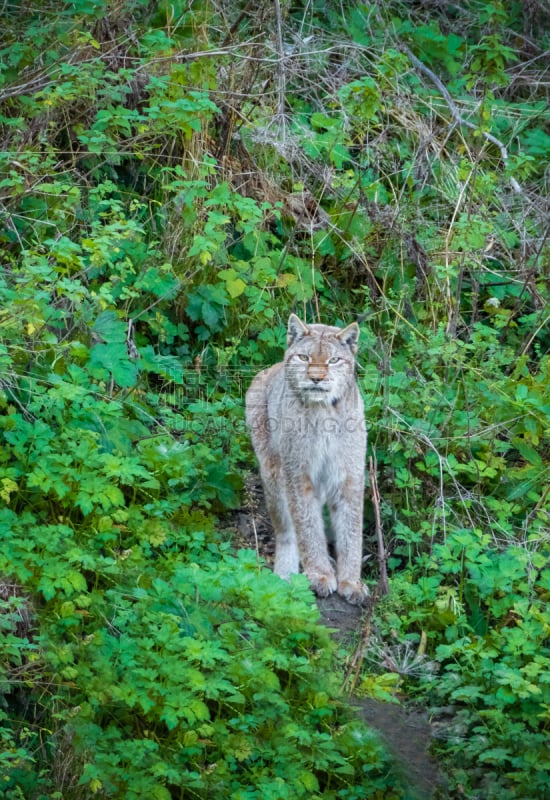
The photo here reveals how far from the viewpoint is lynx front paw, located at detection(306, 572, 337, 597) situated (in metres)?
6.17

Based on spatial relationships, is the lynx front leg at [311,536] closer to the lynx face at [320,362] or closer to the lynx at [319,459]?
the lynx at [319,459]

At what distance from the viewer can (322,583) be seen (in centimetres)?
620

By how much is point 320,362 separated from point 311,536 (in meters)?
1.01

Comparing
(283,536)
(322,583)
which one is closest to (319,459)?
(283,536)

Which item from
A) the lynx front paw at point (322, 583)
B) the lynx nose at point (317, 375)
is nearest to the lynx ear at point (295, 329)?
the lynx nose at point (317, 375)

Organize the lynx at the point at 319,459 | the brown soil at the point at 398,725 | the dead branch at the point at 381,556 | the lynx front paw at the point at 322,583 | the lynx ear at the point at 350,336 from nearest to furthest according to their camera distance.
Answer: the brown soil at the point at 398,725 → the dead branch at the point at 381,556 → the lynx front paw at the point at 322,583 → the lynx at the point at 319,459 → the lynx ear at the point at 350,336

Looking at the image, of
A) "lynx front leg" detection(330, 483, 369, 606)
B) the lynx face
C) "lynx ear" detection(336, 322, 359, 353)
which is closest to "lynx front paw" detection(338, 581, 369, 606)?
"lynx front leg" detection(330, 483, 369, 606)

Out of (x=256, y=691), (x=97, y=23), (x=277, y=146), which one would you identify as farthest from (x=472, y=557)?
(x=97, y=23)

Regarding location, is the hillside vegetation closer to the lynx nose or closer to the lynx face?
the lynx face

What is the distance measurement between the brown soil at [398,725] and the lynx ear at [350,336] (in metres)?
1.51

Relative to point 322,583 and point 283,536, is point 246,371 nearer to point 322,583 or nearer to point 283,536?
point 283,536

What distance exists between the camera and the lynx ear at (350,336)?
659 cm

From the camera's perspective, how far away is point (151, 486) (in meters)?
6.29

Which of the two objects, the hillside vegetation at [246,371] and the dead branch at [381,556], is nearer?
the hillside vegetation at [246,371]
